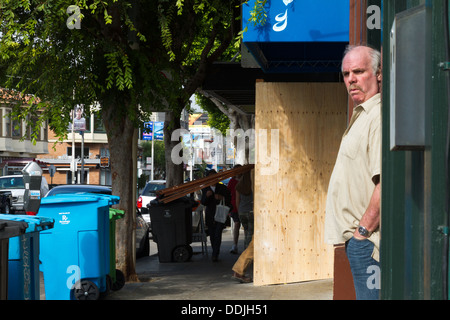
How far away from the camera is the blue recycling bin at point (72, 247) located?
873 cm

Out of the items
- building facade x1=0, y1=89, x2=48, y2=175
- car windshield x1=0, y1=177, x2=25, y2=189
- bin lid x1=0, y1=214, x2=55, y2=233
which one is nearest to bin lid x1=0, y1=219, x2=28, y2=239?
bin lid x1=0, y1=214, x2=55, y2=233

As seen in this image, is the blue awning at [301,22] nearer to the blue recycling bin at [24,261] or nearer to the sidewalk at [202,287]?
the sidewalk at [202,287]

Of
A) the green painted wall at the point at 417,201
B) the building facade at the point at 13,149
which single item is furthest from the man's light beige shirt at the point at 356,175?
the building facade at the point at 13,149

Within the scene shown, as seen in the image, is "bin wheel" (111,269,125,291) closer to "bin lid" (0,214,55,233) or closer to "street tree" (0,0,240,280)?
"street tree" (0,0,240,280)

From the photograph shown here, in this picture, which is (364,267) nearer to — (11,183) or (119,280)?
(119,280)

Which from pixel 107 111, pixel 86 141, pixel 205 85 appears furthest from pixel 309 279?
pixel 86 141

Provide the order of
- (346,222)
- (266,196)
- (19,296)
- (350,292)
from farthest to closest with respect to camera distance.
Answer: (266,196)
(19,296)
(350,292)
(346,222)

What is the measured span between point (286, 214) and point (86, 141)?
7666 centimetres

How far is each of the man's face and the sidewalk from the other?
5.45 m

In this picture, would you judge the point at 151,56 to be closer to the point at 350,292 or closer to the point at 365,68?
the point at 350,292

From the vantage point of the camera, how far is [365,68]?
399 centimetres

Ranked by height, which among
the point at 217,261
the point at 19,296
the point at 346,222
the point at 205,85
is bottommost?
the point at 217,261

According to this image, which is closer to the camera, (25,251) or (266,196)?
(25,251)

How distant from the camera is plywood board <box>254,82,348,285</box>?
402 inches
